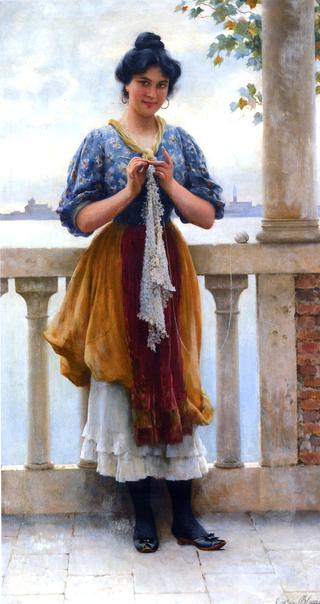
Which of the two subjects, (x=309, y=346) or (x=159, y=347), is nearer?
(x=159, y=347)

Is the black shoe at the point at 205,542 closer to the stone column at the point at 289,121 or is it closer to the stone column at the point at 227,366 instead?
the stone column at the point at 227,366

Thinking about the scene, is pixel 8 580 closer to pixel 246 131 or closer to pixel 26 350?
pixel 26 350

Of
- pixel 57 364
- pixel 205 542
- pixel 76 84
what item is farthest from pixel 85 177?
pixel 205 542

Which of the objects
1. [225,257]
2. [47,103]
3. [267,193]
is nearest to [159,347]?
[225,257]

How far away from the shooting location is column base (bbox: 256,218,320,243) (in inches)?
153

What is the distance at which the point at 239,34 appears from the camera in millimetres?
3756

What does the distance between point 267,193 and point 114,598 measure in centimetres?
154

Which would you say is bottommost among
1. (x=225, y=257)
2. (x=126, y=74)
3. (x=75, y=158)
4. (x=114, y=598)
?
(x=114, y=598)

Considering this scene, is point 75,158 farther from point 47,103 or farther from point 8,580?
point 8,580

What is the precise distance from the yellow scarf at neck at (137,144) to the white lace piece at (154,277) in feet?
0.46

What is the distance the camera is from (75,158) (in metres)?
3.71

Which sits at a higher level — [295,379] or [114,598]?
[295,379]

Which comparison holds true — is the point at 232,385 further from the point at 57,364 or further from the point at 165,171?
the point at 165,171
